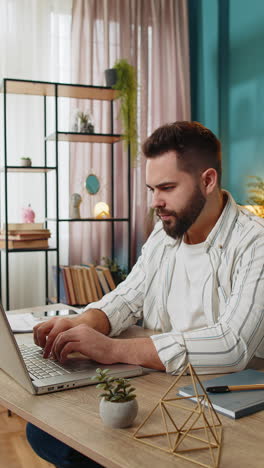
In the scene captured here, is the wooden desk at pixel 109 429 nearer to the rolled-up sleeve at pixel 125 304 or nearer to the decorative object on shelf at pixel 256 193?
the rolled-up sleeve at pixel 125 304

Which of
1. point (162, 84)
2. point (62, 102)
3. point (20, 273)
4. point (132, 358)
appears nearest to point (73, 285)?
point (20, 273)

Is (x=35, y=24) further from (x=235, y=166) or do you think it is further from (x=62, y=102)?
(x=235, y=166)

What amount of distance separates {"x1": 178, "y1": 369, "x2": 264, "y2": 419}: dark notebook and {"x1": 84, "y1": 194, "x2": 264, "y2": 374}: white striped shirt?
0.10 m

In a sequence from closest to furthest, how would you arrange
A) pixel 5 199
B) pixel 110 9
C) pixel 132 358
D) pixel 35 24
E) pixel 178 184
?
pixel 132 358 < pixel 178 184 < pixel 5 199 < pixel 35 24 < pixel 110 9

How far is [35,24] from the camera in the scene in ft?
12.2

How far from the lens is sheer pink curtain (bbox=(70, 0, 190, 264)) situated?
386 centimetres

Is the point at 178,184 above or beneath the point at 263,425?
above

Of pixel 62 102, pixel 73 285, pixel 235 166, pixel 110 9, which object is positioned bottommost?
pixel 73 285

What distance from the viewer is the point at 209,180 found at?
5.16ft

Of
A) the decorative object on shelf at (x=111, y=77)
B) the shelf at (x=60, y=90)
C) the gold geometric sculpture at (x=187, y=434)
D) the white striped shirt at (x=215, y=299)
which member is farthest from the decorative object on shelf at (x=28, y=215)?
the gold geometric sculpture at (x=187, y=434)

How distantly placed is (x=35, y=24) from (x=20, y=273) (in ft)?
5.56

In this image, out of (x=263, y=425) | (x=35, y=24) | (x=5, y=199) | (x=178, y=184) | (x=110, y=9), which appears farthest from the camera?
(x=110, y=9)

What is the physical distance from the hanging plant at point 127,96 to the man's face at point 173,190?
87.9 inches

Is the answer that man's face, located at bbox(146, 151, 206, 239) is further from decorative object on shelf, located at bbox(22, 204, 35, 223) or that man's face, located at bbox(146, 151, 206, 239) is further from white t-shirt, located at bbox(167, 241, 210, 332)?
decorative object on shelf, located at bbox(22, 204, 35, 223)
